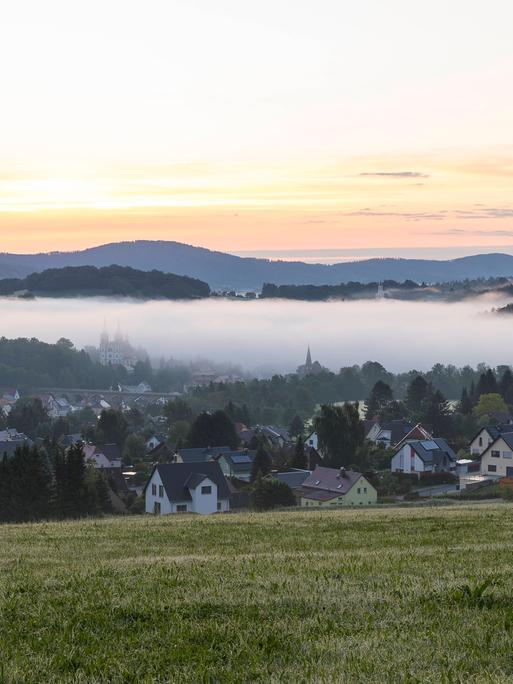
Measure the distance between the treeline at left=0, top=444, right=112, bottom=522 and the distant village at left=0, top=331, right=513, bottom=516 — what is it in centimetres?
26

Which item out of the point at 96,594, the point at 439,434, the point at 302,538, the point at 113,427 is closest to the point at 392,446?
the point at 439,434

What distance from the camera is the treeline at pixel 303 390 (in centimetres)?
15588

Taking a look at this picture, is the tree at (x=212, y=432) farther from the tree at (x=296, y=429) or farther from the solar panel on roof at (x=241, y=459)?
the tree at (x=296, y=429)

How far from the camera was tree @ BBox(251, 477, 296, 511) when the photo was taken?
62.6 metres

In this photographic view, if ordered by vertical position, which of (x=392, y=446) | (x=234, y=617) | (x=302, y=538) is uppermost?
(x=234, y=617)

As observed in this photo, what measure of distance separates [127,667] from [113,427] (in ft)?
359

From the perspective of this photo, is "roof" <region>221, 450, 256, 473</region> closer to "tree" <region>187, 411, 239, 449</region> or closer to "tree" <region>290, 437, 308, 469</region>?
"tree" <region>290, 437, 308, 469</region>

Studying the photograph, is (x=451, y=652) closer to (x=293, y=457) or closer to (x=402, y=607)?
(x=402, y=607)

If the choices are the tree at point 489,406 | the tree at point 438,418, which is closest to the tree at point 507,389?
the tree at point 489,406

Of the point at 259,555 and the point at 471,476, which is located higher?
the point at 259,555

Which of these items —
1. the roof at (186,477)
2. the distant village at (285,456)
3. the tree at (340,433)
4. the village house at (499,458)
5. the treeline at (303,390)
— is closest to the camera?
the roof at (186,477)

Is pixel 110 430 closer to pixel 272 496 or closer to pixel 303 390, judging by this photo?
pixel 303 390

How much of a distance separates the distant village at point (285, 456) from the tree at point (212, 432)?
0.12 metres

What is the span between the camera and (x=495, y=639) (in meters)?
8.98
